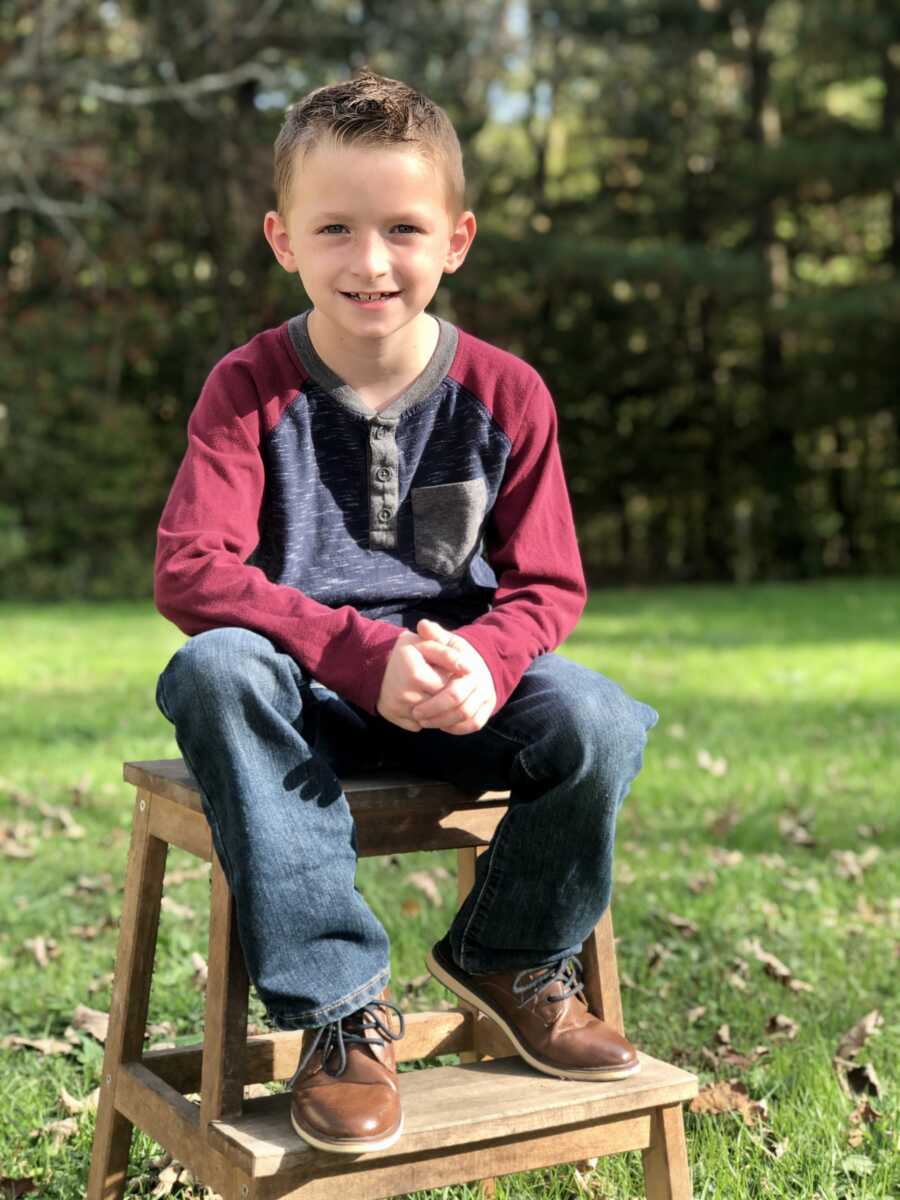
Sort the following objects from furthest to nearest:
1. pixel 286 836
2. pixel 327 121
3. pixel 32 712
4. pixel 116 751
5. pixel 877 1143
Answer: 1. pixel 32 712
2. pixel 116 751
3. pixel 877 1143
4. pixel 327 121
5. pixel 286 836

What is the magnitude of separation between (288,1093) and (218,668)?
639 mm

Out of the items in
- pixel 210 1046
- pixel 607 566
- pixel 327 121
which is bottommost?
pixel 607 566

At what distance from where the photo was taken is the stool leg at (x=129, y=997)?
98.5 inches

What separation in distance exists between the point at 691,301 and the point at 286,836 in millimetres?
18694

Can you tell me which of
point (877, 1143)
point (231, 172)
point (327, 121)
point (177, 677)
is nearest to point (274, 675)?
point (177, 677)

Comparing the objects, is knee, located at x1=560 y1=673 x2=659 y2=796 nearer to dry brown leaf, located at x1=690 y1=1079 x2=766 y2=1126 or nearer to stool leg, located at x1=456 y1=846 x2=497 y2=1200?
stool leg, located at x1=456 y1=846 x2=497 y2=1200

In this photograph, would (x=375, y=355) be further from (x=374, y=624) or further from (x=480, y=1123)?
(x=480, y=1123)

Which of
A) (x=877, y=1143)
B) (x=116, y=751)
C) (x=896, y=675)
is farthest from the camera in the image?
(x=896, y=675)

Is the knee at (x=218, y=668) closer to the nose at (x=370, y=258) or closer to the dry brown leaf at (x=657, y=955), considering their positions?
the nose at (x=370, y=258)

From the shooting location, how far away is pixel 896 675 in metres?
8.97

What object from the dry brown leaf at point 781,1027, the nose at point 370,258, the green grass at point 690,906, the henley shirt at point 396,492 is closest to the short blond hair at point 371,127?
the nose at point 370,258

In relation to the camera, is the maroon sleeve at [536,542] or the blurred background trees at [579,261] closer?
the maroon sleeve at [536,542]

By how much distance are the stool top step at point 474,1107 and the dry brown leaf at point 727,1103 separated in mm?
692

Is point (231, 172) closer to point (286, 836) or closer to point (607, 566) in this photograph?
point (607, 566)
